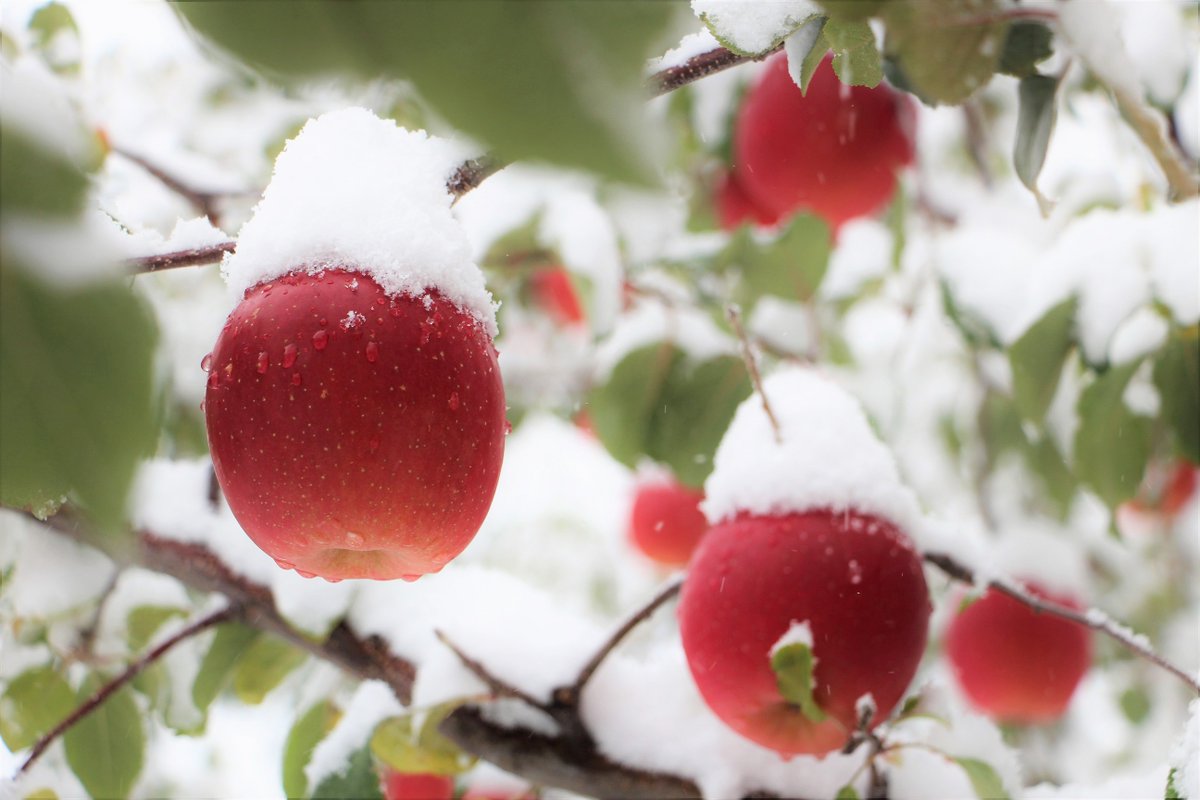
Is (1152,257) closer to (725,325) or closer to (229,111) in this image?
(725,325)

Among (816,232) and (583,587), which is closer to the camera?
(816,232)

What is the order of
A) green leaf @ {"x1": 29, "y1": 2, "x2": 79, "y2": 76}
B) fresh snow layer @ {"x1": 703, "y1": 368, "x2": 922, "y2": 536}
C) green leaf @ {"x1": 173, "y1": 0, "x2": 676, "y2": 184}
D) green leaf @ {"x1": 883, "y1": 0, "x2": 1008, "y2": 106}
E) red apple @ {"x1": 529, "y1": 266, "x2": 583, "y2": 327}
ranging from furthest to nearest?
red apple @ {"x1": 529, "y1": 266, "x2": 583, "y2": 327}
green leaf @ {"x1": 29, "y1": 2, "x2": 79, "y2": 76}
fresh snow layer @ {"x1": 703, "y1": 368, "x2": 922, "y2": 536}
green leaf @ {"x1": 883, "y1": 0, "x2": 1008, "y2": 106}
green leaf @ {"x1": 173, "y1": 0, "x2": 676, "y2": 184}

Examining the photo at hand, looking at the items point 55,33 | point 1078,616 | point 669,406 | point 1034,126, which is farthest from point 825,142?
point 55,33

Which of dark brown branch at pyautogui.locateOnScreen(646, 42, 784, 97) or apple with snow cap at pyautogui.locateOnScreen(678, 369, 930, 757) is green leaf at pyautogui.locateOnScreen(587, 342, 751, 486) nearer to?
apple with snow cap at pyautogui.locateOnScreen(678, 369, 930, 757)

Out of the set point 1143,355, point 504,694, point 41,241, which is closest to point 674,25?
point 41,241

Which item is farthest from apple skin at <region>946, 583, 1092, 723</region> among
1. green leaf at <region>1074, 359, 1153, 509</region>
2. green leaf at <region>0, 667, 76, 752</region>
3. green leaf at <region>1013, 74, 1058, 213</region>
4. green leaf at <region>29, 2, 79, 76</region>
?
green leaf at <region>29, 2, 79, 76</region>

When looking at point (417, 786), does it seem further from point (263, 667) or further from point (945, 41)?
point (945, 41)
